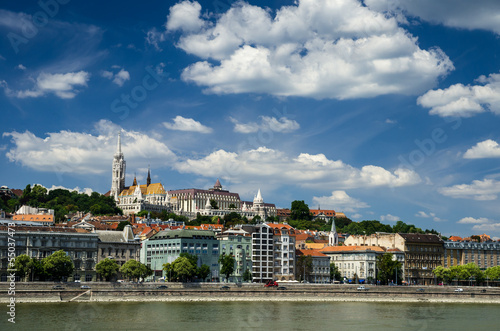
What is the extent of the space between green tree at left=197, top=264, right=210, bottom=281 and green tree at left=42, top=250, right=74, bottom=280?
62.3ft

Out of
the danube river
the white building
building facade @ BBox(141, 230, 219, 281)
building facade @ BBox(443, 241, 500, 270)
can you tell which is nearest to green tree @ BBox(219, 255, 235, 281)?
building facade @ BBox(141, 230, 219, 281)

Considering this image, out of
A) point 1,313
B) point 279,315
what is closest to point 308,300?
point 279,315

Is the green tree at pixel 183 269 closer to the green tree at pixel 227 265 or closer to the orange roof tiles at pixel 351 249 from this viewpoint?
the green tree at pixel 227 265

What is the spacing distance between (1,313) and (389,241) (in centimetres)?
8685

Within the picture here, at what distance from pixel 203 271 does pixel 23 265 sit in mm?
26312

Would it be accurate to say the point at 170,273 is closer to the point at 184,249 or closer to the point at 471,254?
the point at 184,249

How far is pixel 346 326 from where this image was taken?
204ft

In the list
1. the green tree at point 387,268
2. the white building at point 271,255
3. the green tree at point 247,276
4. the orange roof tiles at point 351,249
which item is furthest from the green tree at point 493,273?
the green tree at point 247,276

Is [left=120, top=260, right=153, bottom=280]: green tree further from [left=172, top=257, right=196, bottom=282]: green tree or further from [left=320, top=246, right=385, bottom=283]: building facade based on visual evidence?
[left=320, top=246, right=385, bottom=283]: building facade

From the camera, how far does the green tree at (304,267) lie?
12025 centimetres

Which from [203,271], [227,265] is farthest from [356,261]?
[203,271]

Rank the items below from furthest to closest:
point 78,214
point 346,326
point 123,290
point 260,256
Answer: point 78,214
point 260,256
point 123,290
point 346,326

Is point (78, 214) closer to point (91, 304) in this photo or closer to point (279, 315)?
point (91, 304)

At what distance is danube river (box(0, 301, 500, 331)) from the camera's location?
199ft
